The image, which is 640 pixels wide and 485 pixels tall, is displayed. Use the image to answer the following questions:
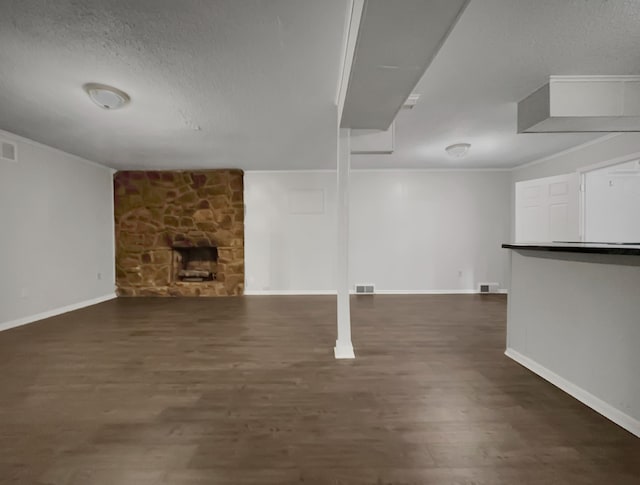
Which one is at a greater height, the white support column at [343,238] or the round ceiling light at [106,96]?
the round ceiling light at [106,96]

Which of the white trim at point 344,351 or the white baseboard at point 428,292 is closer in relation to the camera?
the white trim at point 344,351

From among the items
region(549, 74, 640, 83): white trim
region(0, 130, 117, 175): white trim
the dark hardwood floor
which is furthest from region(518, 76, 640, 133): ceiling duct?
region(0, 130, 117, 175): white trim

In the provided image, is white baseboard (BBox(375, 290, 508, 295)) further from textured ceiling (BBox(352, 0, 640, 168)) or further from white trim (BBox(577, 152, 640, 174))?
textured ceiling (BBox(352, 0, 640, 168))

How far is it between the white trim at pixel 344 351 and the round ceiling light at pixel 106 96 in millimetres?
2963

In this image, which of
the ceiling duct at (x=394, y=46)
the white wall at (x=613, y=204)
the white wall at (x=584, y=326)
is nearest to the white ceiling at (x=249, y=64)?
the ceiling duct at (x=394, y=46)

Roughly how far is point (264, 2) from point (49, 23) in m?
1.30

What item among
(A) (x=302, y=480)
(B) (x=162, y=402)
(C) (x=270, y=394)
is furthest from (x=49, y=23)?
(A) (x=302, y=480)

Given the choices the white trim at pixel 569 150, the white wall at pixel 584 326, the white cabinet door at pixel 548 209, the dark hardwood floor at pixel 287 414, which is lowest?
the dark hardwood floor at pixel 287 414

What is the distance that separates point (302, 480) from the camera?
1.22 m

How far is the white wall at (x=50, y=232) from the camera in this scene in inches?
131

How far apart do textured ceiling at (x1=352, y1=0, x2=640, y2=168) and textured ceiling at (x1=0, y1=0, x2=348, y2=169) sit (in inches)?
32.5

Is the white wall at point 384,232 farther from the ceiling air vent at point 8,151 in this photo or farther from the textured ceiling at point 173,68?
the ceiling air vent at point 8,151

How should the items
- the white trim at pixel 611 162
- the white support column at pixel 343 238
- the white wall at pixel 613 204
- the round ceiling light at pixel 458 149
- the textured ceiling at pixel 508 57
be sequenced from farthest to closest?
the white wall at pixel 613 204
the round ceiling light at pixel 458 149
the white trim at pixel 611 162
the white support column at pixel 343 238
the textured ceiling at pixel 508 57

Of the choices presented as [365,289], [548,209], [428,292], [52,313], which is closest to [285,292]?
[365,289]
